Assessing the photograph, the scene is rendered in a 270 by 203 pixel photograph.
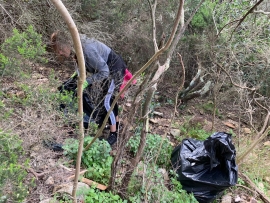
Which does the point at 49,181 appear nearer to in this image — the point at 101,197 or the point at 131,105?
the point at 101,197

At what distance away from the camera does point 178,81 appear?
4.76 m

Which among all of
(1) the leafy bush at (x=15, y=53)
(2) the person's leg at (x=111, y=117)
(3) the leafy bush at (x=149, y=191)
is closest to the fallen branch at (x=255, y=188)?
(3) the leafy bush at (x=149, y=191)

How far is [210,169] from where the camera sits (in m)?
2.56

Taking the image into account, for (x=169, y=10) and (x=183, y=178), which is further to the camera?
(x=169, y=10)

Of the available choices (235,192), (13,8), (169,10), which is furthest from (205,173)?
(13,8)

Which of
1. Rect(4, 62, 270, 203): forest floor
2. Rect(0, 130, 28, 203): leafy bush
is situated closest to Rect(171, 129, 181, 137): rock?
Rect(4, 62, 270, 203): forest floor

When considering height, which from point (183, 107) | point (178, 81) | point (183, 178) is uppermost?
point (178, 81)

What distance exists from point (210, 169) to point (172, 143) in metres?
0.90

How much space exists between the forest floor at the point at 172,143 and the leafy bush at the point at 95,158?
0.10m

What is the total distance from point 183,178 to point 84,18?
3.40m

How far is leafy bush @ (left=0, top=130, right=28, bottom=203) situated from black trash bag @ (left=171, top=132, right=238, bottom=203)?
1626mm

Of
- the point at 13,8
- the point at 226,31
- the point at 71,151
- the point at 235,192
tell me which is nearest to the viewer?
the point at 71,151

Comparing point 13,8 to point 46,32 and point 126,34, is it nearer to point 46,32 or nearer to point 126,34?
point 46,32

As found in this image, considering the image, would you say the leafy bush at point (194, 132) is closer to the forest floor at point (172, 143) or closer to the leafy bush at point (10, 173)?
the forest floor at point (172, 143)
